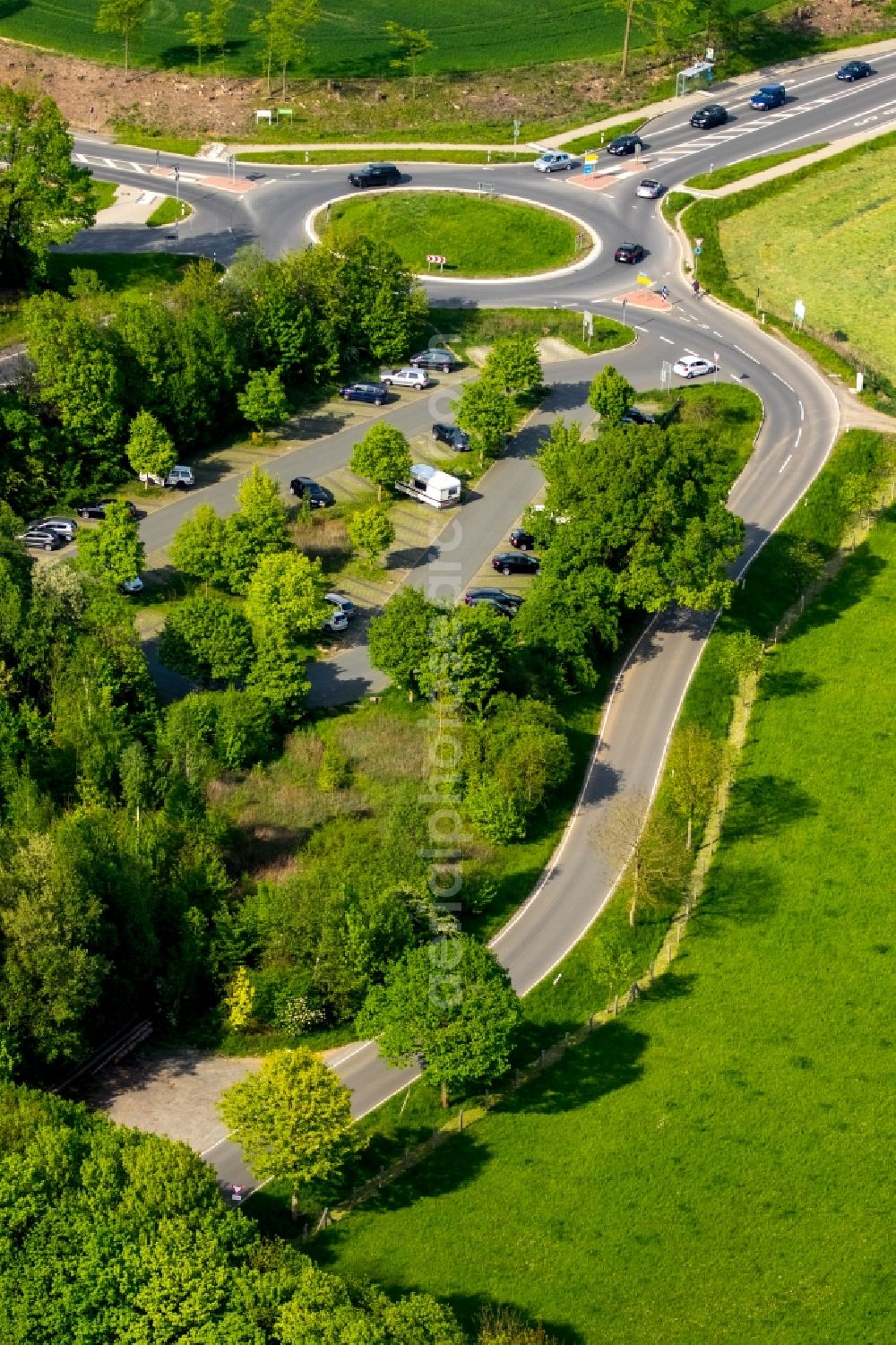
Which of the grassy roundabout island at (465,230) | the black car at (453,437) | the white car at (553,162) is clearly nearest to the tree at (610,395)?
the black car at (453,437)

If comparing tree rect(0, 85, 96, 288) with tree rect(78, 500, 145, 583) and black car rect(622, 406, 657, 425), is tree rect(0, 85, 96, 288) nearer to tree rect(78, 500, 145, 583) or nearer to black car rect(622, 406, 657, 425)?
tree rect(78, 500, 145, 583)

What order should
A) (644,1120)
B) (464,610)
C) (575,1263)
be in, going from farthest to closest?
(464,610), (644,1120), (575,1263)

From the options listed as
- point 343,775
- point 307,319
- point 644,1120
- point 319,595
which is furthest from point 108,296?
point 644,1120

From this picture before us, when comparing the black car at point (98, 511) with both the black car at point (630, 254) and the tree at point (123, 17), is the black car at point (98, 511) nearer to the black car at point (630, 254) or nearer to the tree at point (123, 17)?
the black car at point (630, 254)

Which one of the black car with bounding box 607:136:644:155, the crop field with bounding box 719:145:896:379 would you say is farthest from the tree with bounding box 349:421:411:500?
the black car with bounding box 607:136:644:155

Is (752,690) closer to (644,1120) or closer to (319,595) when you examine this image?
(319,595)

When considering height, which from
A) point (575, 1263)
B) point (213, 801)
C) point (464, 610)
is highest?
point (464, 610)

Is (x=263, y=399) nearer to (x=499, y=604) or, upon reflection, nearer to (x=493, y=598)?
(x=493, y=598)
